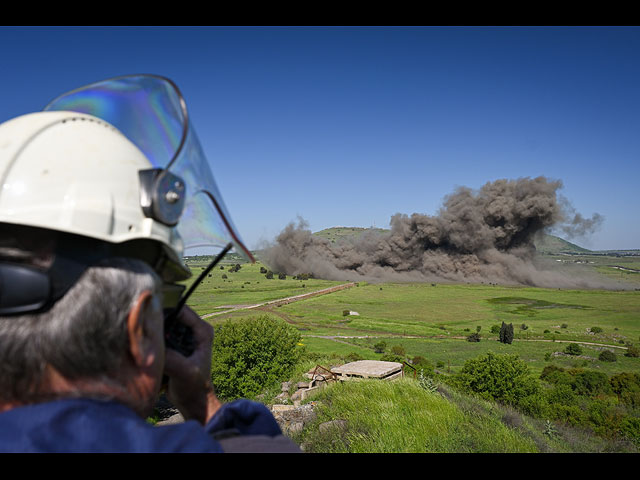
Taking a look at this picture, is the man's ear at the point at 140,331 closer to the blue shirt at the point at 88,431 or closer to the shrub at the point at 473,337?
the blue shirt at the point at 88,431

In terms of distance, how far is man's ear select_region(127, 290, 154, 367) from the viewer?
102cm

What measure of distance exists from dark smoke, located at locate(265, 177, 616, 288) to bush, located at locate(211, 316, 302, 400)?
61.9 m

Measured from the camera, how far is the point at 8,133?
45.3 inches

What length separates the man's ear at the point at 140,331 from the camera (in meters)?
1.02

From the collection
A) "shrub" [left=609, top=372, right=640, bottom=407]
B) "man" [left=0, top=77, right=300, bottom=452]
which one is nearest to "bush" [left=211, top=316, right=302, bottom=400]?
"shrub" [left=609, top=372, right=640, bottom=407]

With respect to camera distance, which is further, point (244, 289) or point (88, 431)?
point (244, 289)

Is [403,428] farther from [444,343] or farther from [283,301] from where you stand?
[283,301]

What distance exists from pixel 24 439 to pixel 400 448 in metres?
6.37

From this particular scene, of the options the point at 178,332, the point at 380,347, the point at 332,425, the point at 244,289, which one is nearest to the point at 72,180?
the point at 178,332

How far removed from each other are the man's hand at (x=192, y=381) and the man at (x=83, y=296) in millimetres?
172

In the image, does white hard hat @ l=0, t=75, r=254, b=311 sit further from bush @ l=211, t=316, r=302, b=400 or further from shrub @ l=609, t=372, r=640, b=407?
shrub @ l=609, t=372, r=640, b=407

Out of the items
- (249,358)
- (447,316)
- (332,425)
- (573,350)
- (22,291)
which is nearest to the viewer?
(22,291)

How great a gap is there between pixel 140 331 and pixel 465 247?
295ft

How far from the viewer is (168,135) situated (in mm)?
1502
